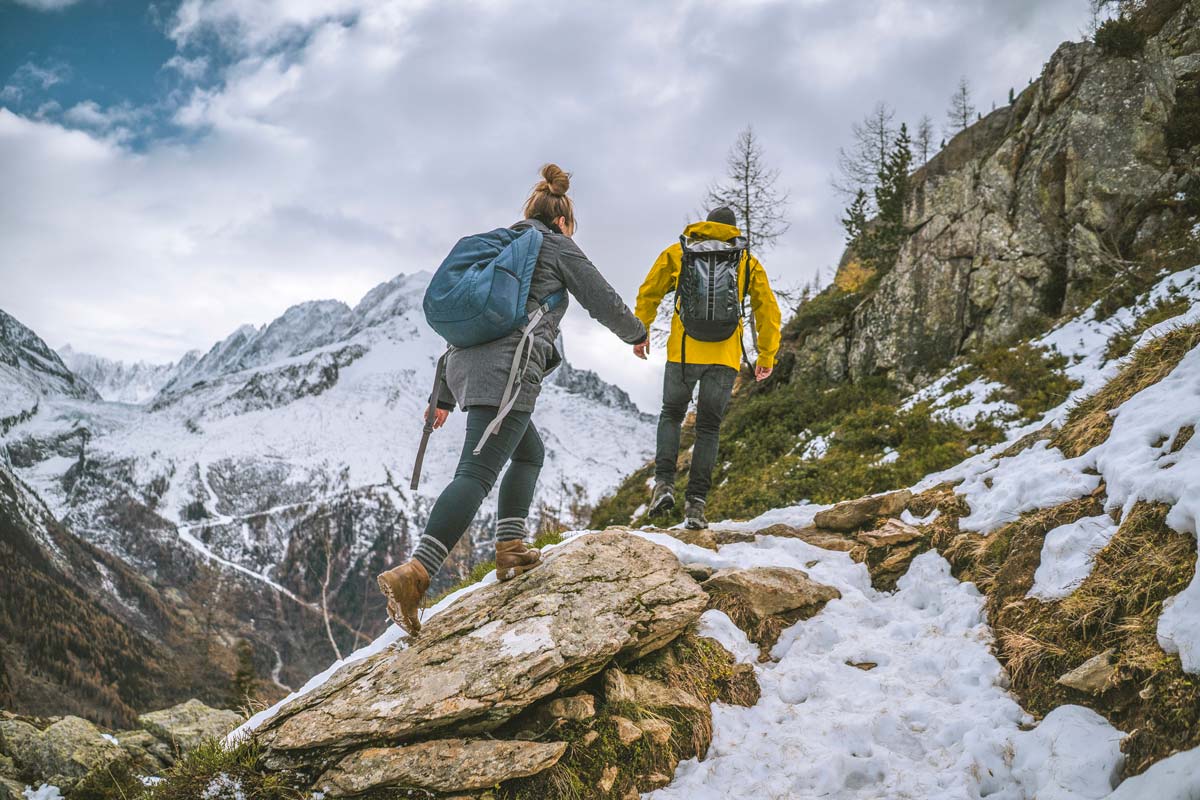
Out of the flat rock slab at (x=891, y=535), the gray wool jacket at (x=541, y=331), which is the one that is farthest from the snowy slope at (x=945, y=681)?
the gray wool jacket at (x=541, y=331)

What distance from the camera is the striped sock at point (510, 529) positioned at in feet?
14.2

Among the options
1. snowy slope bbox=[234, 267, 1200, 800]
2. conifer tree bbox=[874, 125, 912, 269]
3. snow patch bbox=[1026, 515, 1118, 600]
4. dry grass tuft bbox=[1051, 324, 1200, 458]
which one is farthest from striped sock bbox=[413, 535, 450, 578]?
conifer tree bbox=[874, 125, 912, 269]

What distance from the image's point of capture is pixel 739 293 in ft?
19.5

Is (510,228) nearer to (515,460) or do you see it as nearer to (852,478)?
(515,460)

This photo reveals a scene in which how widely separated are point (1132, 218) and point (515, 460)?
13.1 m

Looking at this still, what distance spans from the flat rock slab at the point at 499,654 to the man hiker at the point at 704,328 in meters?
1.66

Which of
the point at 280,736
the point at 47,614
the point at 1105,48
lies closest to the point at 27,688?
the point at 47,614

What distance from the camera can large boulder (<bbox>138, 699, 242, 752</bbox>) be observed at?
8.74 meters

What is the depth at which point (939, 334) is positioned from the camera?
45.9 feet

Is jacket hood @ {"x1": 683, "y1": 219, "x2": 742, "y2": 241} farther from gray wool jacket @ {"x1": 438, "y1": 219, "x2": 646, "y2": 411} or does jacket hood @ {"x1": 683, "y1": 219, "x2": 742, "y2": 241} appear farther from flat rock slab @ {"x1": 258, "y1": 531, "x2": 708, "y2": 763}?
flat rock slab @ {"x1": 258, "y1": 531, "x2": 708, "y2": 763}

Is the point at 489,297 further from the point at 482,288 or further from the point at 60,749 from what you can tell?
the point at 60,749

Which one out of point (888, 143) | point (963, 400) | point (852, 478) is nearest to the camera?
point (852, 478)

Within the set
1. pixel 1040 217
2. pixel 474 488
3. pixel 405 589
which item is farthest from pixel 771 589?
pixel 1040 217

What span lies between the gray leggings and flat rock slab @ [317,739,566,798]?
97 cm
